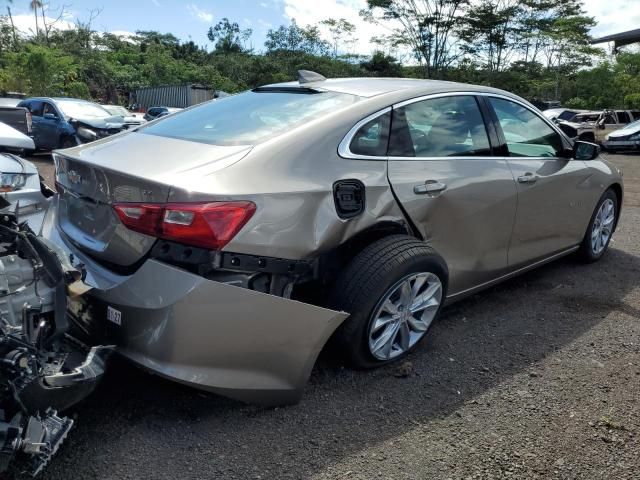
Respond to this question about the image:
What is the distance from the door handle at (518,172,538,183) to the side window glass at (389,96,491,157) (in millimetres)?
324

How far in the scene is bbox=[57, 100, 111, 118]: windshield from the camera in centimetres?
1277

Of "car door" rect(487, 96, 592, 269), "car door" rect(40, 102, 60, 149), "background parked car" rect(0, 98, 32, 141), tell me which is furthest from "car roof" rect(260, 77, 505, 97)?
"car door" rect(40, 102, 60, 149)

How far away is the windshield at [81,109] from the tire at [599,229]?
1165cm

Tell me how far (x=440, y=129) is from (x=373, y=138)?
60cm

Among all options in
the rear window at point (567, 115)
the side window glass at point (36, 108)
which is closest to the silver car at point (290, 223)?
the side window glass at point (36, 108)

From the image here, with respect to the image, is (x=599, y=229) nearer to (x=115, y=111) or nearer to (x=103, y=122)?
(x=103, y=122)

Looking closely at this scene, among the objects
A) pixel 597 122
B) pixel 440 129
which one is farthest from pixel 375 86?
pixel 597 122

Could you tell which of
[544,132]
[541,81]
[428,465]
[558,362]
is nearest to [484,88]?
[544,132]

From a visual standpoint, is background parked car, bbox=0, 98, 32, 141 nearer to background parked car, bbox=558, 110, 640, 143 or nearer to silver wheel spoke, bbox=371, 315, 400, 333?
silver wheel spoke, bbox=371, 315, 400, 333

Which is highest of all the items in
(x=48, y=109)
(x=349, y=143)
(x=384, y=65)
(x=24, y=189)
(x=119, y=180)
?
(x=384, y=65)

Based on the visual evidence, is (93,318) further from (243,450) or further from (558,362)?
(558,362)

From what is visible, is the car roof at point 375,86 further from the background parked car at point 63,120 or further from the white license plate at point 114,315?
the background parked car at point 63,120

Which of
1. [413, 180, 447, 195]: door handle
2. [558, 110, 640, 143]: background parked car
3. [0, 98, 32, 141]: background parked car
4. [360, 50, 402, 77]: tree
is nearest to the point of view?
[413, 180, 447, 195]: door handle

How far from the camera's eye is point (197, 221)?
217 cm
